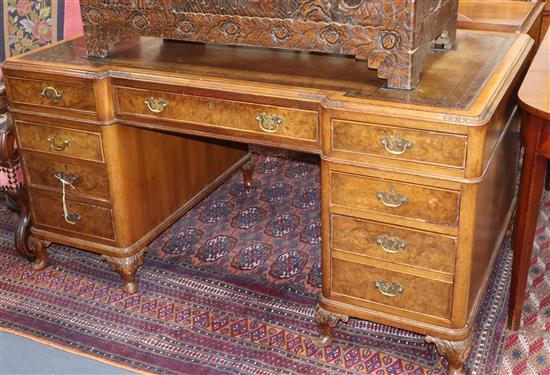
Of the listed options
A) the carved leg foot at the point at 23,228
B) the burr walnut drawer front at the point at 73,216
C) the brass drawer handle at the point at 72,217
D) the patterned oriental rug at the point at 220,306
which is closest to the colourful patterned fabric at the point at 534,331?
the patterned oriental rug at the point at 220,306

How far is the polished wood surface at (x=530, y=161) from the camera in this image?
1.96 m

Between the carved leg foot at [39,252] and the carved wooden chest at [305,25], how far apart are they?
88 centimetres

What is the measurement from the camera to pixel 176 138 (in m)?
2.82

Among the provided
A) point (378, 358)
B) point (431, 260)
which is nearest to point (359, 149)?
point (431, 260)

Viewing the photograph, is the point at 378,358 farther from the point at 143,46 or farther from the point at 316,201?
the point at 143,46

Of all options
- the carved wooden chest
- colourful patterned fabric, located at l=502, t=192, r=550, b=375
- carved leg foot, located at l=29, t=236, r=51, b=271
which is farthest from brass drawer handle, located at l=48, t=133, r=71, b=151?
colourful patterned fabric, located at l=502, t=192, r=550, b=375

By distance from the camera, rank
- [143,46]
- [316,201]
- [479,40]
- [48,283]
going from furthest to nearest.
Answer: [316,201] → [48,283] → [143,46] → [479,40]

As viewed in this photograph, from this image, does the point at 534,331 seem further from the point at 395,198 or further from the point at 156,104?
the point at 156,104

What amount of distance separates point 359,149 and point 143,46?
41.3 inches

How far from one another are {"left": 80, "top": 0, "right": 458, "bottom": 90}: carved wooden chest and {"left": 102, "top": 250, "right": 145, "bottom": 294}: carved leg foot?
2.60 ft

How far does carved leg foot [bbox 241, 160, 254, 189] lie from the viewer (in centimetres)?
345

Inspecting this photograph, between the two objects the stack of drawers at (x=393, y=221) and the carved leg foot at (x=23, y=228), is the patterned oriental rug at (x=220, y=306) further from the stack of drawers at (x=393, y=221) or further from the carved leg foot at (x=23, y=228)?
the stack of drawers at (x=393, y=221)

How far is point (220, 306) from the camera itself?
2584mm

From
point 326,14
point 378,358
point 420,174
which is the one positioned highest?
point 326,14
